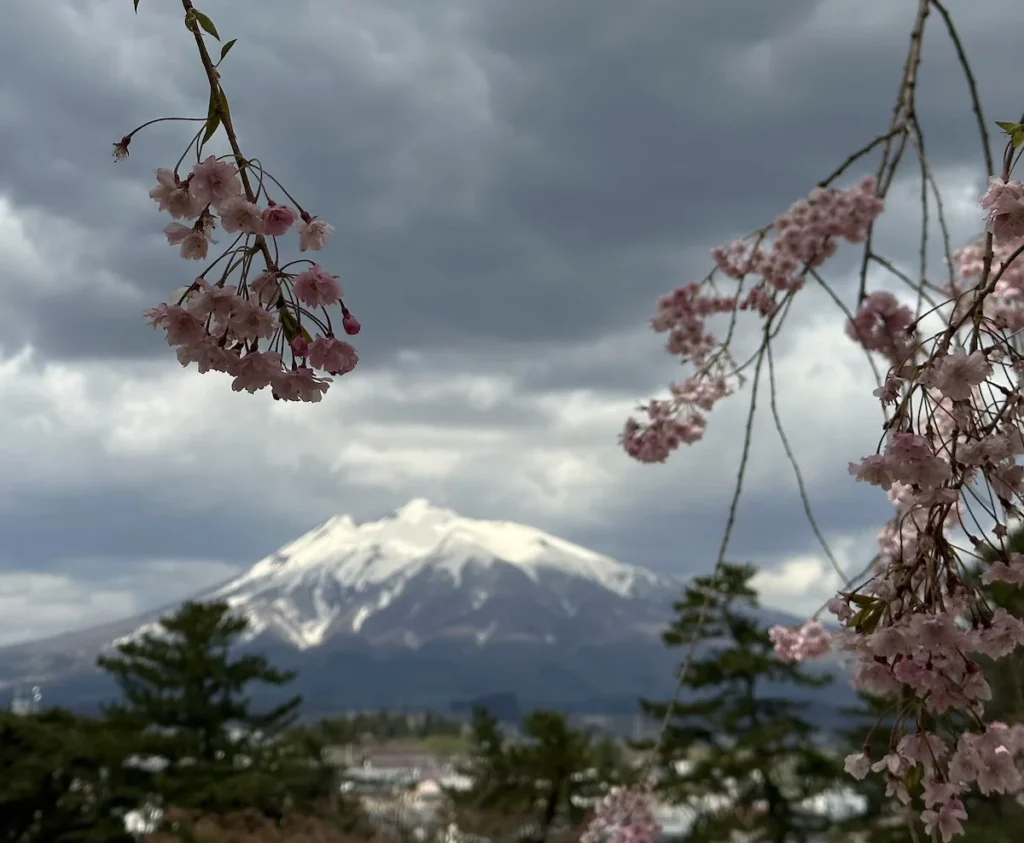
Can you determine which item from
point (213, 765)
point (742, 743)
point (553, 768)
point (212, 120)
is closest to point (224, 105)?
point (212, 120)

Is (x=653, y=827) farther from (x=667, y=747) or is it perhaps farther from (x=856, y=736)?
(x=667, y=747)

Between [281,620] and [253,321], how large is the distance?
8021 inches

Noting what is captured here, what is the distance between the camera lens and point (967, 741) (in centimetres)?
96

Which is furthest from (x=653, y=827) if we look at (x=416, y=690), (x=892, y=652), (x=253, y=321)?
(x=416, y=690)

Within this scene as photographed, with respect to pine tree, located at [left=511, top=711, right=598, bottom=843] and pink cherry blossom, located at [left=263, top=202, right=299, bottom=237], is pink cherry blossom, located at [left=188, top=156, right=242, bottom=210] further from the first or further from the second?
pine tree, located at [left=511, top=711, right=598, bottom=843]

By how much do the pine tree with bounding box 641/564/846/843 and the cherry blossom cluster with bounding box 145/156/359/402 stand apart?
13325 mm

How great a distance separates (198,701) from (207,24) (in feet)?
46.3

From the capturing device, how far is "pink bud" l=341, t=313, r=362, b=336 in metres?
0.85

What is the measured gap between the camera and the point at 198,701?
13.5m

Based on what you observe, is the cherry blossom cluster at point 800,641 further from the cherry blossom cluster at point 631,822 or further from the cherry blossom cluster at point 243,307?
the cherry blossom cluster at point 243,307

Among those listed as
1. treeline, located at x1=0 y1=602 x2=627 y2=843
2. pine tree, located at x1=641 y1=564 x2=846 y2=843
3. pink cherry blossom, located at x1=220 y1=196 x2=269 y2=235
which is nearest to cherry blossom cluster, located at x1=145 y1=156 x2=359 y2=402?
pink cherry blossom, located at x1=220 y1=196 x2=269 y2=235

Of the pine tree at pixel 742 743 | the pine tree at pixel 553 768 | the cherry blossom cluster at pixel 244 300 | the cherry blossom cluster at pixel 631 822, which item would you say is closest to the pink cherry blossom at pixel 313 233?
the cherry blossom cluster at pixel 244 300

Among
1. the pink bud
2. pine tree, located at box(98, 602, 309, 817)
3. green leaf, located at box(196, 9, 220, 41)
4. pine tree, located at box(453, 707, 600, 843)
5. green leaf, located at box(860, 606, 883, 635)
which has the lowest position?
pine tree, located at box(453, 707, 600, 843)

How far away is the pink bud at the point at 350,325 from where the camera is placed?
2.78ft
